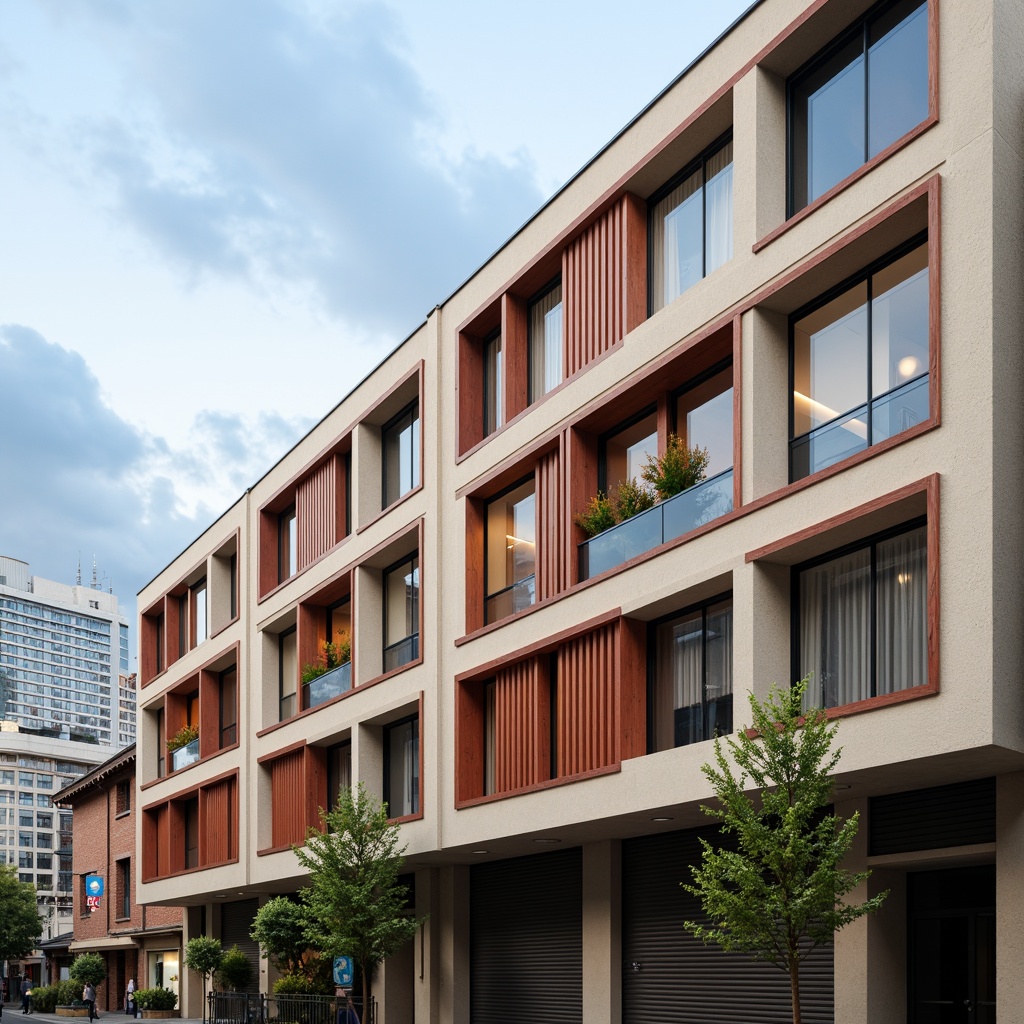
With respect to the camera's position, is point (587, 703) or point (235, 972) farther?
point (235, 972)

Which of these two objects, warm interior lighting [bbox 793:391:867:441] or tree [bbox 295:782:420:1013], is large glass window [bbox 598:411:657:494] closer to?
warm interior lighting [bbox 793:391:867:441]

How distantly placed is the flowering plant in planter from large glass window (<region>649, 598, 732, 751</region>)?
25254 mm

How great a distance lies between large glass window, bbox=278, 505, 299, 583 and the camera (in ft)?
125

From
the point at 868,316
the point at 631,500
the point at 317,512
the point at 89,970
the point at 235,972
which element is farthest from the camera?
the point at 89,970

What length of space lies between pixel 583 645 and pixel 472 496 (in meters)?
5.17

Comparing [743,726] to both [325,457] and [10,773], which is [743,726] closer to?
[325,457]

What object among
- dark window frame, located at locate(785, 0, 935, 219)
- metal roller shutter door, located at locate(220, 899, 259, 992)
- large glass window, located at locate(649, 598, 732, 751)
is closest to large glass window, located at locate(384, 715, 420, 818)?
large glass window, located at locate(649, 598, 732, 751)

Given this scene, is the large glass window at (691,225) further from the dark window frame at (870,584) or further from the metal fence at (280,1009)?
the metal fence at (280,1009)

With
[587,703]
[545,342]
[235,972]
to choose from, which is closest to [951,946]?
[587,703]

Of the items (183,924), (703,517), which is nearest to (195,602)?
(183,924)

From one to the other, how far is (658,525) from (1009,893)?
777cm

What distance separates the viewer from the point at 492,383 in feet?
92.3

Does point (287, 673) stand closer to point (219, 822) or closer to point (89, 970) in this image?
point (219, 822)

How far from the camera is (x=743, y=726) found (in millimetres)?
18141
